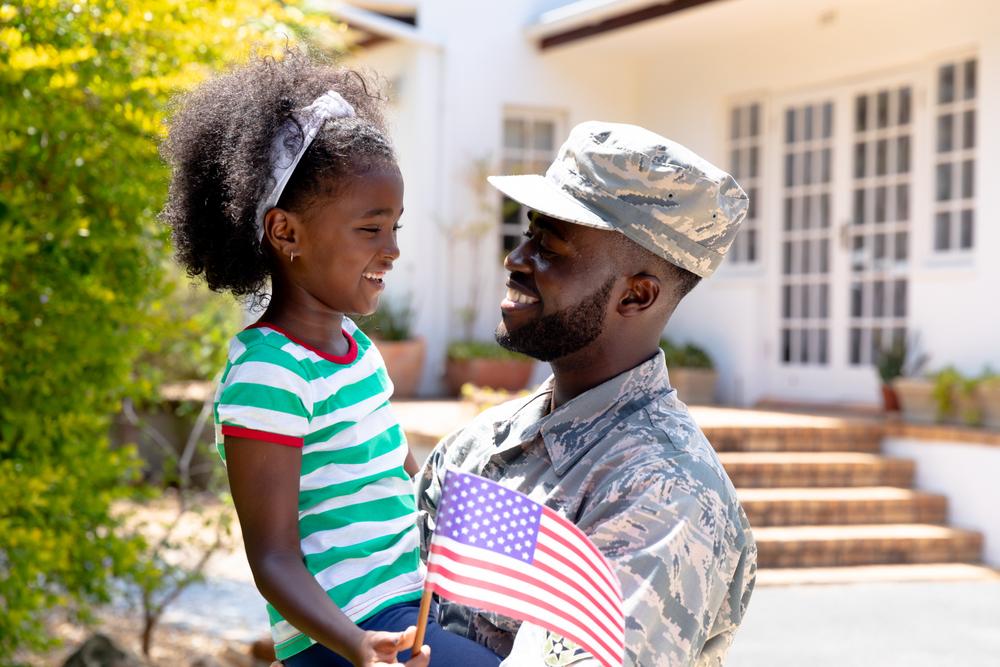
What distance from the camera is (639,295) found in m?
2.27

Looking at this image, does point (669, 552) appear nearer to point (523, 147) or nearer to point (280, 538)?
point (280, 538)

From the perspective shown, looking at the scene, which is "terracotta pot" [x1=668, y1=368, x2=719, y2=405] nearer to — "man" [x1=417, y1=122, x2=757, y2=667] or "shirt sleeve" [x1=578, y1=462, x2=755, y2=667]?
"man" [x1=417, y1=122, x2=757, y2=667]

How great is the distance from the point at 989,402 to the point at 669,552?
681 cm

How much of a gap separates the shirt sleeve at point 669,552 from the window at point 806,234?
873cm

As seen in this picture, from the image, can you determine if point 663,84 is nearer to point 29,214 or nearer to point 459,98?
point 459,98

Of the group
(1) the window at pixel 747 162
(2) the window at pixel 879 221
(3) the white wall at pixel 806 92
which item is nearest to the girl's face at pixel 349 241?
(3) the white wall at pixel 806 92

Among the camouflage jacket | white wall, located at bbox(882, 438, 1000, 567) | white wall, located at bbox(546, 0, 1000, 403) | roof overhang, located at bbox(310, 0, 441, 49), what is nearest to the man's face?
the camouflage jacket

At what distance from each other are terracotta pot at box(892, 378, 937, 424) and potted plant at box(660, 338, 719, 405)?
2.17 metres

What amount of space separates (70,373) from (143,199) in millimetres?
671

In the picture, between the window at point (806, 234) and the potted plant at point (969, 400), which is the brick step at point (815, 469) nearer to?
the potted plant at point (969, 400)

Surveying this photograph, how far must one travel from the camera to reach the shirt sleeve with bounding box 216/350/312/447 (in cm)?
202

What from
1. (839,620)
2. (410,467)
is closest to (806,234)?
(839,620)

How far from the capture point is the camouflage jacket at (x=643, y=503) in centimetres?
190

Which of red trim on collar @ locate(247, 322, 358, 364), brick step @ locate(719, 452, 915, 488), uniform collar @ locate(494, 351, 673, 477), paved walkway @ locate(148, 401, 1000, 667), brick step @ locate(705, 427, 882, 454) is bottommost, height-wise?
paved walkway @ locate(148, 401, 1000, 667)
